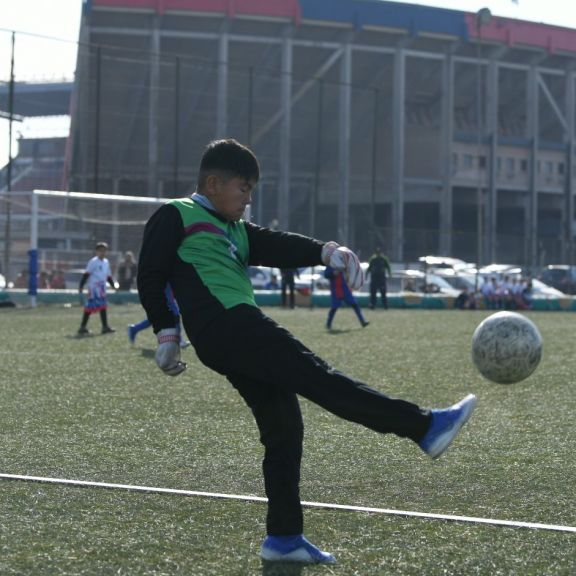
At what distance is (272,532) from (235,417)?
183 inches

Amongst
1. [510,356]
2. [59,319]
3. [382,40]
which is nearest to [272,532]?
[510,356]

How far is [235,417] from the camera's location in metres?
9.28

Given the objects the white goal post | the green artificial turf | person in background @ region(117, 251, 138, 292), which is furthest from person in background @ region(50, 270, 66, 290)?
the green artificial turf

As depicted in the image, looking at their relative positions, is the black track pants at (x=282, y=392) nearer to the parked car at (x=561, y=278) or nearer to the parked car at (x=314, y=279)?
the parked car at (x=314, y=279)

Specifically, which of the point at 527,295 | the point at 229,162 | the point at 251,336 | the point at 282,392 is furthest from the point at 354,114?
the point at 251,336

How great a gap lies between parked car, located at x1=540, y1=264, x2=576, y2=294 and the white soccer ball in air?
39651 millimetres

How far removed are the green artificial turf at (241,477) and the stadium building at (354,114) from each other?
34.6 m

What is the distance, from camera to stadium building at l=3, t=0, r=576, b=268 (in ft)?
176

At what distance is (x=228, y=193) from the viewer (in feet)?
15.6

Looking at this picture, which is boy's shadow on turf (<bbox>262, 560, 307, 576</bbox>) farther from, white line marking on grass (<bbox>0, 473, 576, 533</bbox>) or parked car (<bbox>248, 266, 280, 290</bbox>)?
parked car (<bbox>248, 266, 280, 290</bbox>)

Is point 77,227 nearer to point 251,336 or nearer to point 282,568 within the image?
point 251,336

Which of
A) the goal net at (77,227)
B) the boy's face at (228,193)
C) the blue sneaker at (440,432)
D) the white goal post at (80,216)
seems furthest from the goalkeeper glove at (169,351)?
the white goal post at (80,216)

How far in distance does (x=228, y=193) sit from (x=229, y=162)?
0.13 meters

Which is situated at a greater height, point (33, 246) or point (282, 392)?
point (33, 246)
